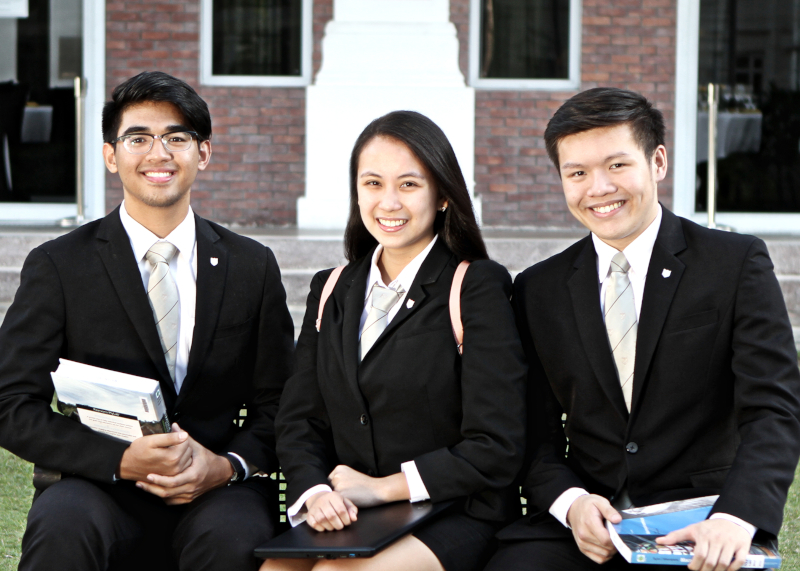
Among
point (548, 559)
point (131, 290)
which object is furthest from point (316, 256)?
point (548, 559)

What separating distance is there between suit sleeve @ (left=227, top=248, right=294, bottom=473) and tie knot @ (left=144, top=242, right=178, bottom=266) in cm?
31

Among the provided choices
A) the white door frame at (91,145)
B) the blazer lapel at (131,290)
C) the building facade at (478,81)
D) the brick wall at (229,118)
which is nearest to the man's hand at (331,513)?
the blazer lapel at (131,290)

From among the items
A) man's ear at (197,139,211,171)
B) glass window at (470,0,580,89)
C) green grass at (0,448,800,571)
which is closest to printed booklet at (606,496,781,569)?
green grass at (0,448,800,571)

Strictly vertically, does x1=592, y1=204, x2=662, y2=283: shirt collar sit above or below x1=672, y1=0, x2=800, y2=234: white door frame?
below

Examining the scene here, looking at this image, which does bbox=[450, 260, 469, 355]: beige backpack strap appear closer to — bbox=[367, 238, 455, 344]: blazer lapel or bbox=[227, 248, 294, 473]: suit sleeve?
bbox=[367, 238, 455, 344]: blazer lapel

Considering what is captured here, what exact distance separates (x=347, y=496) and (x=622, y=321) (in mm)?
878

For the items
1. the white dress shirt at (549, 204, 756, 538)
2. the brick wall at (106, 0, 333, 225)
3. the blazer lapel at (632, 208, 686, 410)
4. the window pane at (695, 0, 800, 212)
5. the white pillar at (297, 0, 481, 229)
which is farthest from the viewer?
the window pane at (695, 0, 800, 212)

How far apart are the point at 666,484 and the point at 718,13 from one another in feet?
23.4

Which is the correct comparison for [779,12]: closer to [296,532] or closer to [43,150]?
[43,150]

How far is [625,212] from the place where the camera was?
2639 mm

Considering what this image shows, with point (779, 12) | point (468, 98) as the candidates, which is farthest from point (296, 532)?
point (779, 12)

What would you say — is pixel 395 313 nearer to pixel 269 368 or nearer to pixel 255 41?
pixel 269 368

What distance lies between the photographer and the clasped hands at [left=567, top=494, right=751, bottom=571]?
2.23m

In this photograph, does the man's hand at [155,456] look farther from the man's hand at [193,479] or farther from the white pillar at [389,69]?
the white pillar at [389,69]
